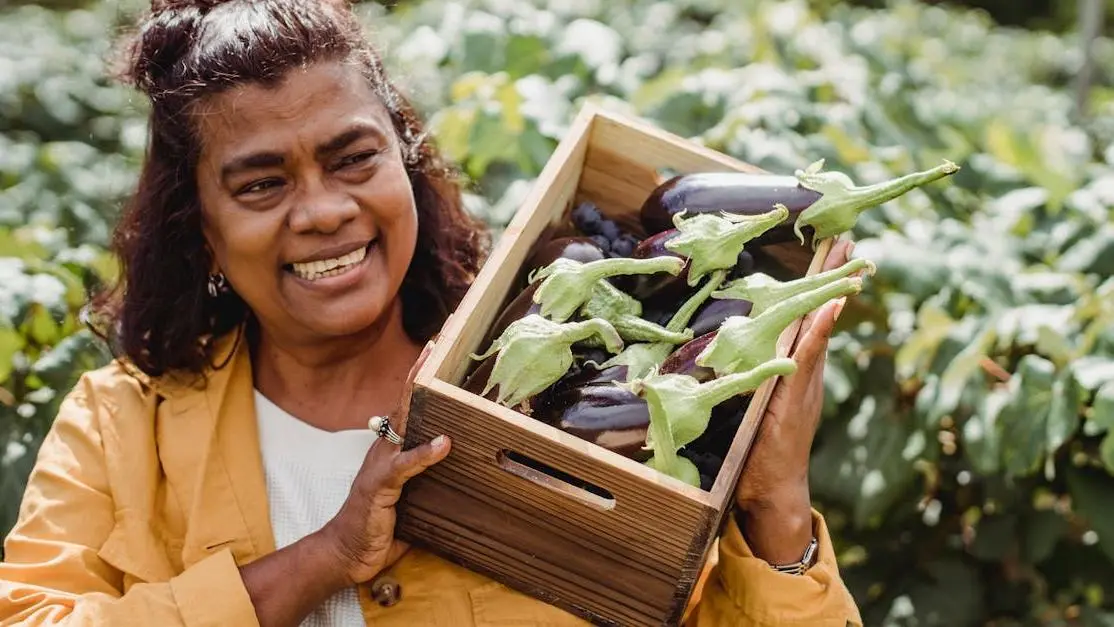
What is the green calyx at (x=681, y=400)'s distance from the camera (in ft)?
5.42

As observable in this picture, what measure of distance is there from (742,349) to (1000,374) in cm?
105

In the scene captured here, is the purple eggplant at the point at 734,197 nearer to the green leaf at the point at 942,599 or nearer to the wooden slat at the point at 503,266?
the wooden slat at the point at 503,266

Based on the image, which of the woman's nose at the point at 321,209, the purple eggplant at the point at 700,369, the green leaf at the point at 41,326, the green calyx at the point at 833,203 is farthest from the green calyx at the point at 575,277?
the green leaf at the point at 41,326

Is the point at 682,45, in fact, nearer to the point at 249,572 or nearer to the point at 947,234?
the point at 947,234

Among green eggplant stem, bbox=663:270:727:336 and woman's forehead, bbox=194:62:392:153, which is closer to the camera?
green eggplant stem, bbox=663:270:727:336

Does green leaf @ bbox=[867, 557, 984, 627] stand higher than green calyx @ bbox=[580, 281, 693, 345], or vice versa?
green calyx @ bbox=[580, 281, 693, 345]

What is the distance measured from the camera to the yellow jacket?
201 cm

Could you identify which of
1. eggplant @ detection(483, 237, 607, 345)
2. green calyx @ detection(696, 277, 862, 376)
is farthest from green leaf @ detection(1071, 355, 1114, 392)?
eggplant @ detection(483, 237, 607, 345)

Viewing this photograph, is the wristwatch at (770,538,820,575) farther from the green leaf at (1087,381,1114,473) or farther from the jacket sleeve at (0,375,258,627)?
the jacket sleeve at (0,375,258,627)

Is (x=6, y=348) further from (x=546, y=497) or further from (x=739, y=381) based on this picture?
(x=739, y=381)

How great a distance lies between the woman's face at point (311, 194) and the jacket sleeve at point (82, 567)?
42 centimetres

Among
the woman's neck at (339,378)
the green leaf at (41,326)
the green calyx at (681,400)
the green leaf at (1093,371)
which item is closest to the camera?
the green calyx at (681,400)

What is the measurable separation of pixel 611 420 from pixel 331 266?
0.64 metres

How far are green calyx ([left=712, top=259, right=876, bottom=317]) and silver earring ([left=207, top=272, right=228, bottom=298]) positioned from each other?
1.04m
